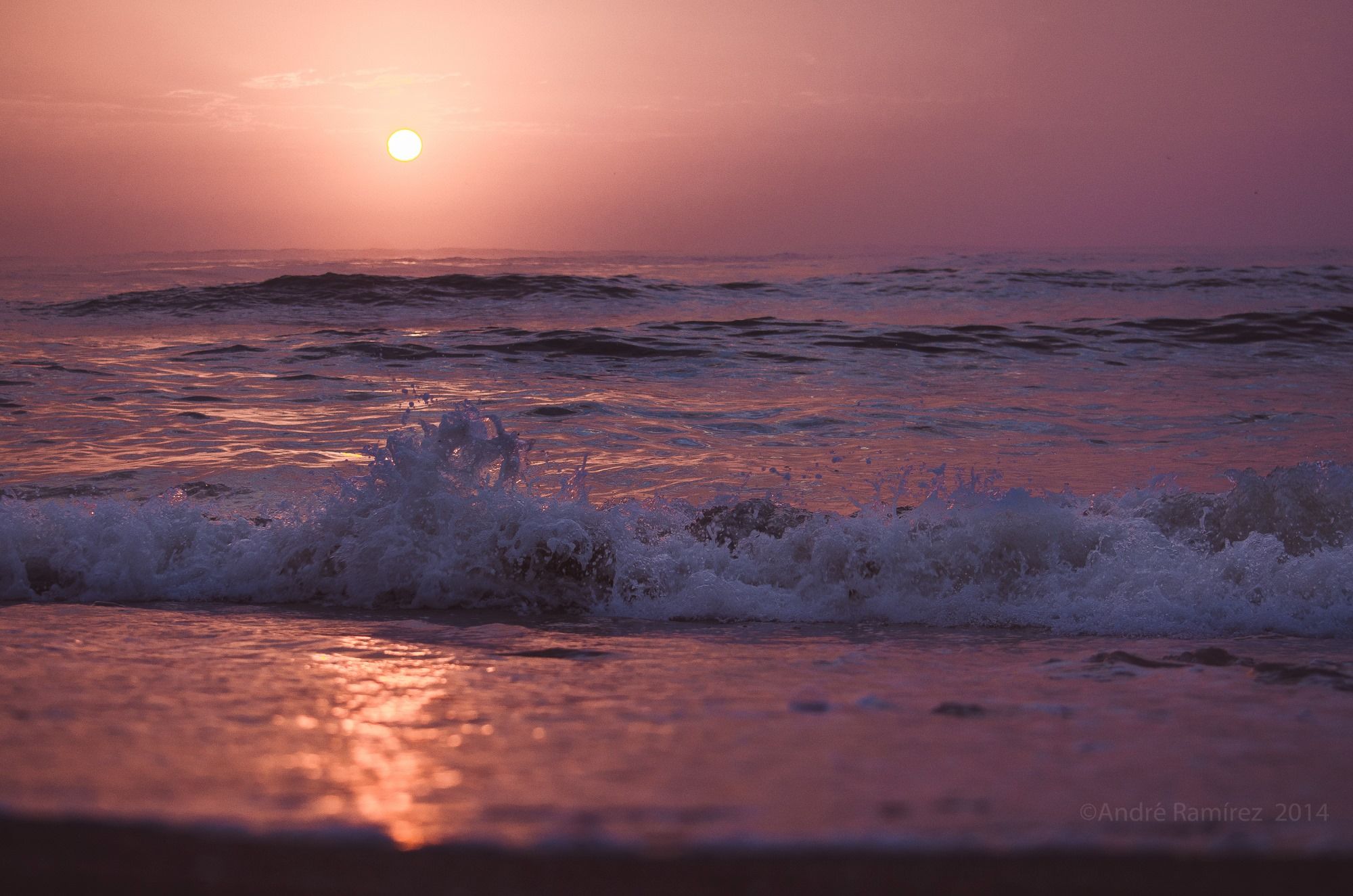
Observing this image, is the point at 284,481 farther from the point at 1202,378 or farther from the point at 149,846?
the point at 1202,378

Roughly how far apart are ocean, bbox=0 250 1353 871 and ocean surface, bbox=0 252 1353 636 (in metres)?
0.03

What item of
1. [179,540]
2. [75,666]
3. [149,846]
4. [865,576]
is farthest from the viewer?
[179,540]

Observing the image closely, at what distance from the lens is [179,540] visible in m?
5.01

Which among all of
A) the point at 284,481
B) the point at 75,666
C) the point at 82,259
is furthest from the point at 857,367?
the point at 82,259

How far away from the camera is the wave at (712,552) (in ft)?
14.3

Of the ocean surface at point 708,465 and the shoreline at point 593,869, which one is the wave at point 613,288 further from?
the shoreline at point 593,869

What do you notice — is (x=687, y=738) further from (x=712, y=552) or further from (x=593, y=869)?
(x=712, y=552)

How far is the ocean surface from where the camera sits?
459 centimetres

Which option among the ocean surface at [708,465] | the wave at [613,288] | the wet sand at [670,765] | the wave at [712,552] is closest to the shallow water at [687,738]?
the wet sand at [670,765]

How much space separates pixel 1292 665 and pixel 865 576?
1746mm

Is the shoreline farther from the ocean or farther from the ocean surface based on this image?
the ocean surface

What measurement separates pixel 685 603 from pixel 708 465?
2.62m

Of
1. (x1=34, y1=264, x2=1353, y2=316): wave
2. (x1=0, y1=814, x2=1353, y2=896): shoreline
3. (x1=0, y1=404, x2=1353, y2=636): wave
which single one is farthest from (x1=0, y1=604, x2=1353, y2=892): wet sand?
(x1=34, y1=264, x2=1353, y2=316): wave

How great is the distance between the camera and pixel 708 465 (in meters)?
7.02
